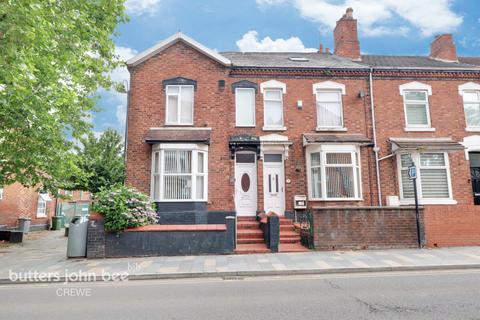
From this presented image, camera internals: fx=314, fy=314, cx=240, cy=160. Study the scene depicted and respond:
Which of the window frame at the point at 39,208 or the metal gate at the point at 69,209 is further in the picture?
the metal gate at the point at 69,209

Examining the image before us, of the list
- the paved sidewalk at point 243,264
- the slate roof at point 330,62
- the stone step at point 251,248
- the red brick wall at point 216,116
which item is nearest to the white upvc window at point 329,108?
the red brick wall at point 216,116

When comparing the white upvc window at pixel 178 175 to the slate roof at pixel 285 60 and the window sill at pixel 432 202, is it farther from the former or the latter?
the window sill at pixel 432 202

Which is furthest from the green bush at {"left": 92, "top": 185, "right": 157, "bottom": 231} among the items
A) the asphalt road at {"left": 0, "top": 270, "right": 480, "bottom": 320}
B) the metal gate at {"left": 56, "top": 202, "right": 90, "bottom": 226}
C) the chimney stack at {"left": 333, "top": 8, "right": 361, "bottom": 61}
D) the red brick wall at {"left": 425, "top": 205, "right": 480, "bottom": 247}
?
the metal gate at {"left": 56, "top": 202, "right": 90, "bottom": 226}

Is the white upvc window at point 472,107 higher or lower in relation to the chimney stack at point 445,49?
lower

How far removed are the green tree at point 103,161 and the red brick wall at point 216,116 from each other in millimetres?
7089

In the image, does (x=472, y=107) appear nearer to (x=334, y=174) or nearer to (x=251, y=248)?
(x=334, y=174)

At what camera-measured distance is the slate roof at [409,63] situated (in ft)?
49.8

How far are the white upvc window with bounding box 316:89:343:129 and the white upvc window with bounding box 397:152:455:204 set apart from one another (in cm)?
323

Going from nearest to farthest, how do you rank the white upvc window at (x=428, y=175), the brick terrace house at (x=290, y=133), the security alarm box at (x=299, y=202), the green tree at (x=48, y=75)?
the green tree at (x=48, y=75) → the brick terrace house at (x=290, y=133) → the security alarm box at (x=299, y=202) → the white upvc window at (x=428, y=175)

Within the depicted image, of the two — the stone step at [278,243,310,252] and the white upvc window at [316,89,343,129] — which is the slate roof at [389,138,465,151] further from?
the stone step at [278,243,310,252]

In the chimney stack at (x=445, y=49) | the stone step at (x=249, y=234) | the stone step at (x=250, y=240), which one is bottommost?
the stone step at (x=250, y=240)

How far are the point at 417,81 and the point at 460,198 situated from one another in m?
5.73

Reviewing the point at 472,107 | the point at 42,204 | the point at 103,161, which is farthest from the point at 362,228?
the point at 42,204

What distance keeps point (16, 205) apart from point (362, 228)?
21985 millimetres
